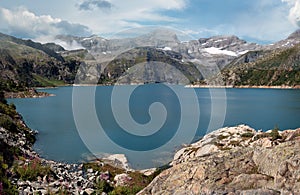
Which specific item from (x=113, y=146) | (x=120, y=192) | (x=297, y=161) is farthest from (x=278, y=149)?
(x=113, y=146)

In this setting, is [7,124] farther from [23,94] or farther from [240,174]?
[23,94]

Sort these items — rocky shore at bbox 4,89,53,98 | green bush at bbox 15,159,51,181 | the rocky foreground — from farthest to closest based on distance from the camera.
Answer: rocky shore at bbox 4,89,53,98
green bush at bbox 15,159,51,181
the rocky foreground

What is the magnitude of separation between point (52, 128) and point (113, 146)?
70.0ft

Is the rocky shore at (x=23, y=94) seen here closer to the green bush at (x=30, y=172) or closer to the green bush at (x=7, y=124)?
the green bush at (x=7, y=124)

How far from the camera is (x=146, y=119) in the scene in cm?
7469

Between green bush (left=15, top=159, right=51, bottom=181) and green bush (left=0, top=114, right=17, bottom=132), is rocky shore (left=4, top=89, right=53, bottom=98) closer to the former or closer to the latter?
green bush (left=0, top=114, right=17, bottom=132)

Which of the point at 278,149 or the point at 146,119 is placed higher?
the point at 278,149

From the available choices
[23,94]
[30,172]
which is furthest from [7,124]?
[23,94]

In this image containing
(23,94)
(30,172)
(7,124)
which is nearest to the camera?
(30,172)

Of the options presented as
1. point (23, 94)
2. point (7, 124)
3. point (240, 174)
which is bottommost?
point (23, 94)

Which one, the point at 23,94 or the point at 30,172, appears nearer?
the point at 30,172

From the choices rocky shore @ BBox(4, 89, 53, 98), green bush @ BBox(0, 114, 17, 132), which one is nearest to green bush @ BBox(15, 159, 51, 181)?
green bush @ BBox(0, 114, 17, 132)

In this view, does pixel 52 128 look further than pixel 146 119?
No

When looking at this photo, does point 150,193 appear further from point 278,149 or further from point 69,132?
point 69,132
